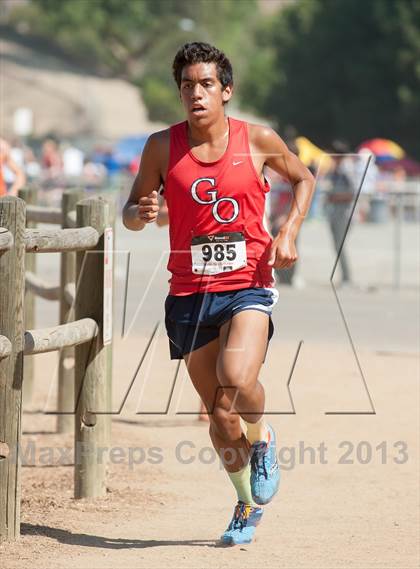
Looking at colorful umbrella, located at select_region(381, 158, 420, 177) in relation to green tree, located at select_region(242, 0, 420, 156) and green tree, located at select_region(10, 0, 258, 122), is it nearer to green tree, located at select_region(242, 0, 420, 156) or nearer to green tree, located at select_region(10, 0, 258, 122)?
green tree, located at select_region(242, 0, 420, 156)

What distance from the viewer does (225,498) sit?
22.6 ft

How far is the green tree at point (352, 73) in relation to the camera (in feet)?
203

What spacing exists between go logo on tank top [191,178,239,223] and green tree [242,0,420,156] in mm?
56149

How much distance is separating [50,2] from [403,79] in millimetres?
59484

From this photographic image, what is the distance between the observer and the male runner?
559cm

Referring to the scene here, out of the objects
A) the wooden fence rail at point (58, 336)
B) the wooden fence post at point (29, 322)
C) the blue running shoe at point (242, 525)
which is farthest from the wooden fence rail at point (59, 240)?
the wooden fence post at point (29, 322)

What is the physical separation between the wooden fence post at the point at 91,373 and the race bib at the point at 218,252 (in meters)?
1.00

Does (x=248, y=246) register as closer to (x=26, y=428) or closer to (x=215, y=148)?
(x=215, y=148)

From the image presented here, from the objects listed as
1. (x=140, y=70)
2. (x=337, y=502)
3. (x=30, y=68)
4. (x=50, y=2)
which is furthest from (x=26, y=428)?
(x=140, y=70)

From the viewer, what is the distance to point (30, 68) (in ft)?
352

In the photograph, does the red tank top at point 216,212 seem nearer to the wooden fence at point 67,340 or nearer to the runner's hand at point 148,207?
the runner's hand at point 148,207

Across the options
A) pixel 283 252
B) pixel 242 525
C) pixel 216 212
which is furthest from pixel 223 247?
pixel 242 525

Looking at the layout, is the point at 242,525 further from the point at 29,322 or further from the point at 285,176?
the point at 29,322

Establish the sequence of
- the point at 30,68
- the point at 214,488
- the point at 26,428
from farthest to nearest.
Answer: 1. the point at 30,68
2. the point at 26,428
3. the point at 214,488
